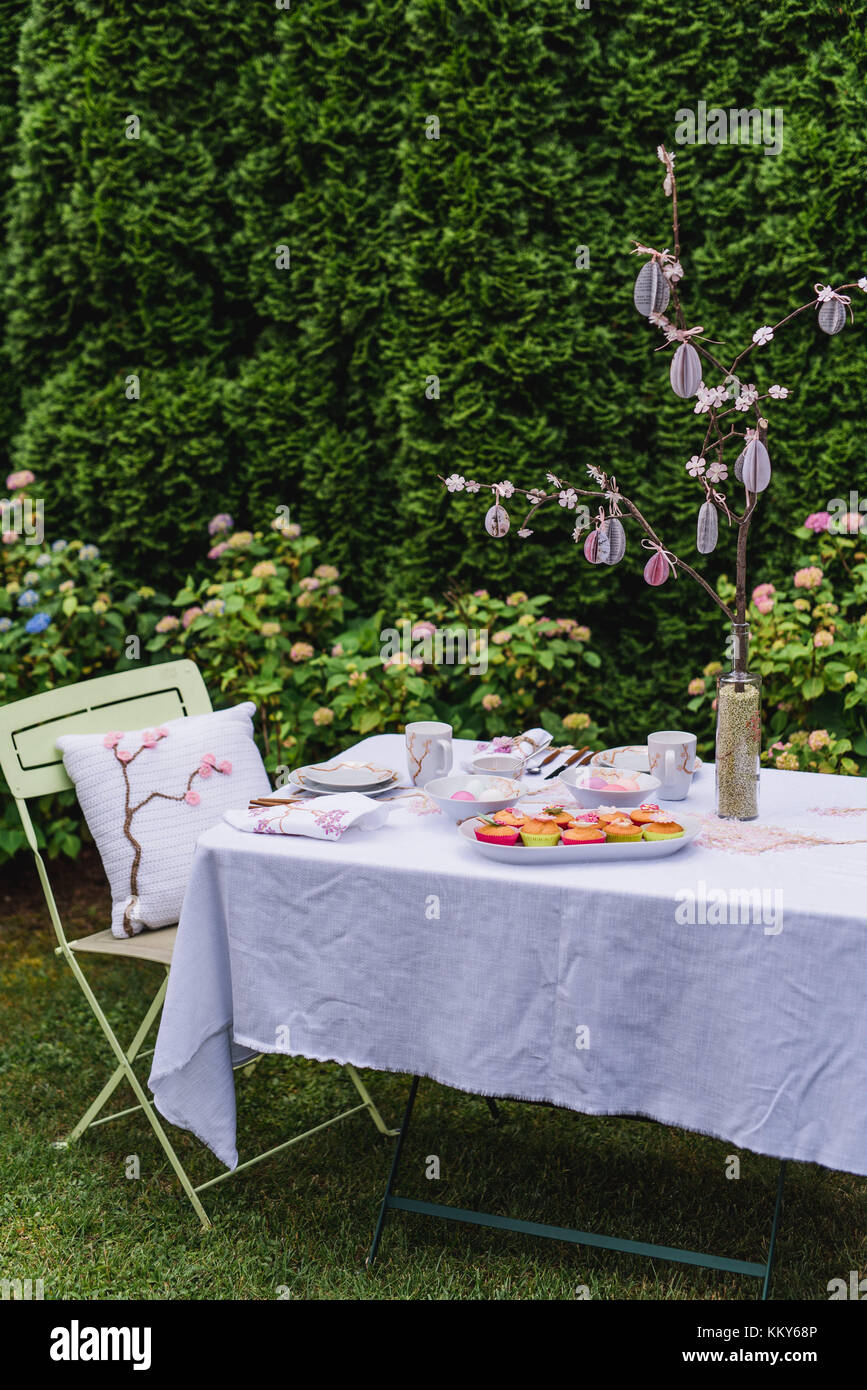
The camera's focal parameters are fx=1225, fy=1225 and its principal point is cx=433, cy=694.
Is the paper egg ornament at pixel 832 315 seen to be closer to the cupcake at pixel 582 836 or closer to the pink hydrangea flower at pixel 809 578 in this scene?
the cupcake at pixel 582 836

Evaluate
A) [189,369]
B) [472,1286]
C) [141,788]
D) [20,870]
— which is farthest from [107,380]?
[472,1286]

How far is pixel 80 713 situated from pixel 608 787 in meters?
1.41

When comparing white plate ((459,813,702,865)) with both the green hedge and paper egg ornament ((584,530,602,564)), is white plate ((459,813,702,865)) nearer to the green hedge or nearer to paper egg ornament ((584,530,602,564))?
paper egg ornament ((584,530,602,564))

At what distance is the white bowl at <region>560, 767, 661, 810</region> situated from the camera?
248cm

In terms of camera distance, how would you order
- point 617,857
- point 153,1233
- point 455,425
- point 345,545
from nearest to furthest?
point 617,857 < point 153,1233 < point 455,425 < point 345,545

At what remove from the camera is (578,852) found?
7.23 feet

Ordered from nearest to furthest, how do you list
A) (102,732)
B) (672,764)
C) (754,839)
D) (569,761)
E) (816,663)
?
(754,839) → (672,764) → (569,761) → (102,732) → (816,663)

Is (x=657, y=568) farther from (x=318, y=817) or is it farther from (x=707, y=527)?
(x=318, y=817)

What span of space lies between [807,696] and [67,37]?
3.72 metres

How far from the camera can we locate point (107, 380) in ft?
16.4

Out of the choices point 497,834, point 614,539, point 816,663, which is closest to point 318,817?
point 497,834

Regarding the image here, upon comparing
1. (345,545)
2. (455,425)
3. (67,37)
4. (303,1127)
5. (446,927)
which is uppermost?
(67,37)

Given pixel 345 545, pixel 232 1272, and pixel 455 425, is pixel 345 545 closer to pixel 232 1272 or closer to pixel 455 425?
pixel 455 425

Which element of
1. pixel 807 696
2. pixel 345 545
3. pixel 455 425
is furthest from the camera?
pixel 345 545
